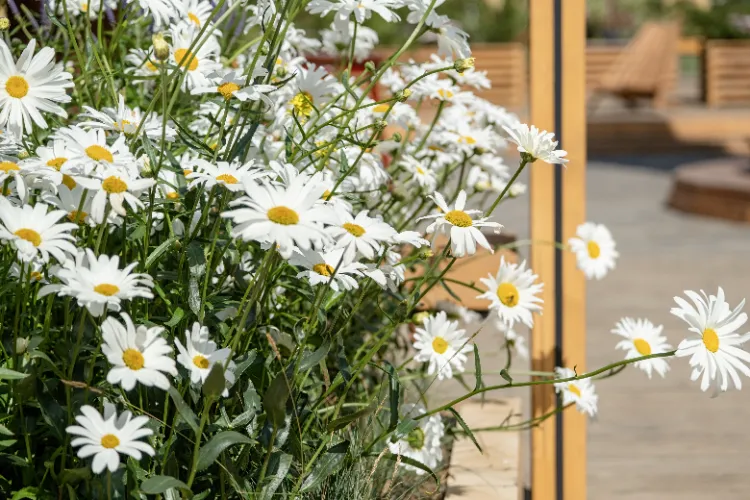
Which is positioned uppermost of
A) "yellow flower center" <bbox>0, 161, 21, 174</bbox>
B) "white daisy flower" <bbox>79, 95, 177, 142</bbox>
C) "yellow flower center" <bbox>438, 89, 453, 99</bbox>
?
"yellow flower center" <bbox>438, 89, 453, 99</bbox>

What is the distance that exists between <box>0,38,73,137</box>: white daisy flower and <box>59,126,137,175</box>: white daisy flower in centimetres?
4

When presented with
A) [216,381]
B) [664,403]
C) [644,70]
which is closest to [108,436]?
[216,381]

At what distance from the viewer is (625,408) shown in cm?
290

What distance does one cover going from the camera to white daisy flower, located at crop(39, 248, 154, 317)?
95 cm

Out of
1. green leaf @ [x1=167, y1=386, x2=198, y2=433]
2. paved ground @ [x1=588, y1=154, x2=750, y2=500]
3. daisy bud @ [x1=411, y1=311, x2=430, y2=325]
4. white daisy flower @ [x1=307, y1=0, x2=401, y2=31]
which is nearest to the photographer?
green leaf @ [x1=167, y1=386, x2=198, y2=433]

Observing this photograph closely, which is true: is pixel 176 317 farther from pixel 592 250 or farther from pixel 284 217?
pixel 592 250

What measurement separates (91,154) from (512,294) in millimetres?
640

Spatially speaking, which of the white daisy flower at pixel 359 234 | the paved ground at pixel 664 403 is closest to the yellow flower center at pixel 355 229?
the white daisy flower at pixel 359 234

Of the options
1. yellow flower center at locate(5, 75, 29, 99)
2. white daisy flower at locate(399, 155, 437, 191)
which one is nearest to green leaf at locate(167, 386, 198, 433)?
yellow flower center at locate(5, 75, 29, 99)

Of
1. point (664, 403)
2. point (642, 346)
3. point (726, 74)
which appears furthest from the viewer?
point (726, 74)

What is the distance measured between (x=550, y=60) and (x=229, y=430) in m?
0.97

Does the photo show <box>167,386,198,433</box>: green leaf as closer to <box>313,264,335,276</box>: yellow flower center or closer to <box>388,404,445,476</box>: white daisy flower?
<box>313,264,335,276</box>: yellow flower center

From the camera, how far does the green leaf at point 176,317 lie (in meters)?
1.15

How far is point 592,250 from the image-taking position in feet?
6.03
